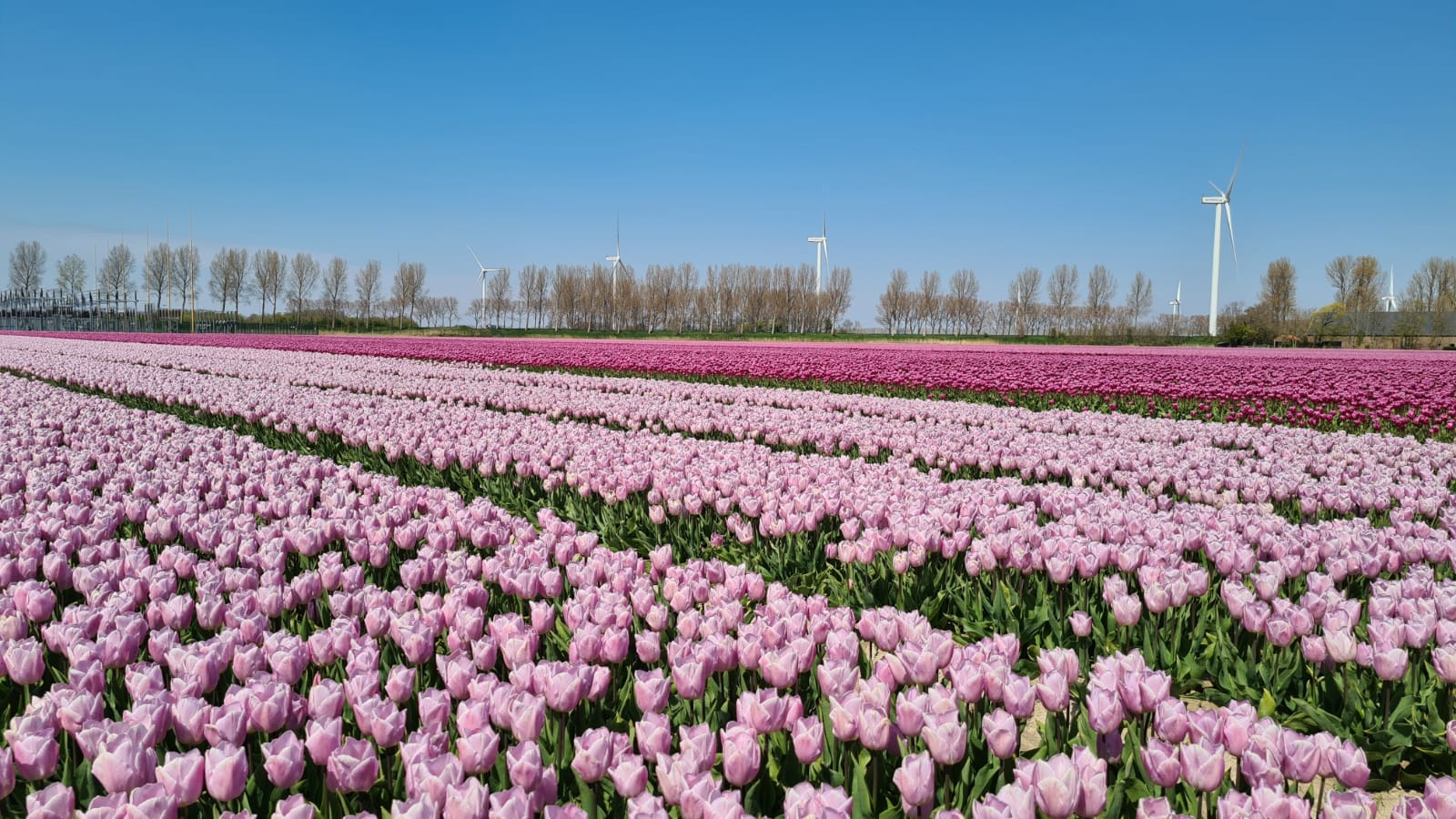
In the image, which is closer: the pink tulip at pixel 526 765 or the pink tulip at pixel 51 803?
the pink tulip at pixel 51 803

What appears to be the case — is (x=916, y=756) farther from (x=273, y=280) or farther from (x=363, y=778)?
(x=273, y=280)

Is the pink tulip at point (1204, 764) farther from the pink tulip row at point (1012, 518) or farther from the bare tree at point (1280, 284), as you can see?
the bare tree at point (1280, 284)

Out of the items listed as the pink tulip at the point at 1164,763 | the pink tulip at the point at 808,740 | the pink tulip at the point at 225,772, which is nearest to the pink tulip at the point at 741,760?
the pink tulip at the point at 808,740

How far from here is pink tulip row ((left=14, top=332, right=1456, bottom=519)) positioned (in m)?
5.71

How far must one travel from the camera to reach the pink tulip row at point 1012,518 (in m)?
3.27

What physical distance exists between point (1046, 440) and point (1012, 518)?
3803mm

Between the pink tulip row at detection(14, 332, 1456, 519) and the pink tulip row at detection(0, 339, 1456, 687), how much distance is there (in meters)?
0.18

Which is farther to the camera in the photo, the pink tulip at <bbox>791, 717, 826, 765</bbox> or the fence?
the fence

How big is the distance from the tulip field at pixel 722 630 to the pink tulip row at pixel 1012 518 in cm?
3

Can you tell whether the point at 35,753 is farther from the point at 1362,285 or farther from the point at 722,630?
the point at 1362,285

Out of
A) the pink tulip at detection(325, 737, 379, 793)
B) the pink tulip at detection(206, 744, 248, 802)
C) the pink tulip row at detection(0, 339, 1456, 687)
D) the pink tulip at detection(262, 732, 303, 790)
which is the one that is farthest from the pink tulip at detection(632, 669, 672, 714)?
the pink tulip row at detection(0, 339, 1456, 687)

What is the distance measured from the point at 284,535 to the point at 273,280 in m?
96.3

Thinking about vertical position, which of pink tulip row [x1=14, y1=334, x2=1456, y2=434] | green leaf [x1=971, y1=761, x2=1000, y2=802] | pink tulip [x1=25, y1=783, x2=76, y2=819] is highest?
pink tulip row [x1=14, y1=334, x2=1456, y2=434]

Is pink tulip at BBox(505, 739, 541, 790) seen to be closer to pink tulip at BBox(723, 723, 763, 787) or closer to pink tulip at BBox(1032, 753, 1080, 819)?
pink tulip at BBox(723, 723, 763, 787)
